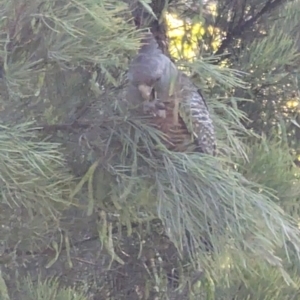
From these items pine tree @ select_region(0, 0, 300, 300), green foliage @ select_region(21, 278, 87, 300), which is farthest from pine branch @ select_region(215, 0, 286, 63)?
green foliage @ select_region(21, 278, 87, 300)

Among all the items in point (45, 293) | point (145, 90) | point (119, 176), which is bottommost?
point (45, 293)

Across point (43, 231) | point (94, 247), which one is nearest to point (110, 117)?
point (43, 231)

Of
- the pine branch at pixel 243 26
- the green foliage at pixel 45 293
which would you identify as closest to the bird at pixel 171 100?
the green foliage at pixel 45 293

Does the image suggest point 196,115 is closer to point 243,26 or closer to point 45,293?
point 45,293

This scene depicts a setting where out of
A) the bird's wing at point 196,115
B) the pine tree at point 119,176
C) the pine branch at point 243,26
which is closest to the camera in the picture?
the pine tree at point 119,176

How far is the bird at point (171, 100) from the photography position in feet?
2.59

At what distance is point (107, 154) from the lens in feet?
2.65

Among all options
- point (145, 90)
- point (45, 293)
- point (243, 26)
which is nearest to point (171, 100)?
point (145, 90)

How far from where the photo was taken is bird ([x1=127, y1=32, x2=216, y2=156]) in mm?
788

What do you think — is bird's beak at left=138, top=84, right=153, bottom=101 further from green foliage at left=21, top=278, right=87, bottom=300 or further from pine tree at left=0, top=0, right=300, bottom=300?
green foliage at left=21, top=278, right=87, bottom=300

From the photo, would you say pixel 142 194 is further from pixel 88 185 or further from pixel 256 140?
pixel 256 140

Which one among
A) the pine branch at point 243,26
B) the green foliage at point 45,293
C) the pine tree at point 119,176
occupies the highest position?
the pine branch at point 243,26

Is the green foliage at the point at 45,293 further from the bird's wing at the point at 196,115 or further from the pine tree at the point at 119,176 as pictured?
the bird's wing at the point at 196,115

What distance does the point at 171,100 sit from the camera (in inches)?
32.0
